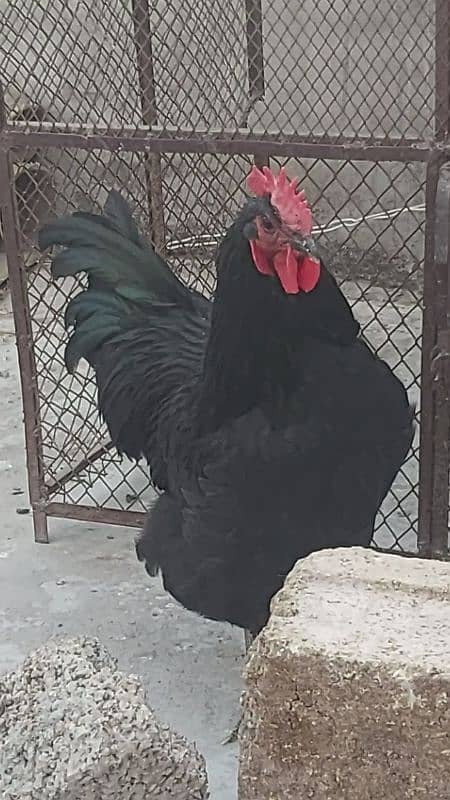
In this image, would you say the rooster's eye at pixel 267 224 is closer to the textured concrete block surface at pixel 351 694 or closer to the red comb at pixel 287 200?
the red comb at pixel 287 200

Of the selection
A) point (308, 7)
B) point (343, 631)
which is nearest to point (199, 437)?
point (343, 631)

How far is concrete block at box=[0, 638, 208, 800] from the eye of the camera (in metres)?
1.99

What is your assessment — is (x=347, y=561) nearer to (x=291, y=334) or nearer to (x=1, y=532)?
(x=291, y=334)

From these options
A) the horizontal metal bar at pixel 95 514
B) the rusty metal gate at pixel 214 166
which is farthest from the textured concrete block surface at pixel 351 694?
the horizontal metal bar at pixel 95 514

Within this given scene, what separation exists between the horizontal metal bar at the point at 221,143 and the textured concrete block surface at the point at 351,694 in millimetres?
1363

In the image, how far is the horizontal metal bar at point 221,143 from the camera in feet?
9.60

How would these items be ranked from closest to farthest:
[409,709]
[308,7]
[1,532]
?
[409,709]
[1,532]
[308,7]

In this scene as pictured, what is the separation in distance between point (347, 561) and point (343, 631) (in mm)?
227

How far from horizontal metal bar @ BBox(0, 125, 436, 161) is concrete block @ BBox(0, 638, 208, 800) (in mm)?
1524

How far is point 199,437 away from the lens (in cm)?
292

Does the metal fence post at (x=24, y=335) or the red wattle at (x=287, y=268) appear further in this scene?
the metal fence post at (x=24, y=335)

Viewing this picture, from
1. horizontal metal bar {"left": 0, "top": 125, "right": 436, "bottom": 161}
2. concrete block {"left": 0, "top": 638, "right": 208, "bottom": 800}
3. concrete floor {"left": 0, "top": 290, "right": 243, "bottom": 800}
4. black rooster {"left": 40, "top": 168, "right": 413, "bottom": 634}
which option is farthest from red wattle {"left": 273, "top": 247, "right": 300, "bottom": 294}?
concrete floor {"left": 0, "top": 290, "right": 243, "bottom": 800}

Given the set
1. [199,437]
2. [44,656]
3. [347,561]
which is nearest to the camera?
[347,561]

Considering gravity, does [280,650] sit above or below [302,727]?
above
